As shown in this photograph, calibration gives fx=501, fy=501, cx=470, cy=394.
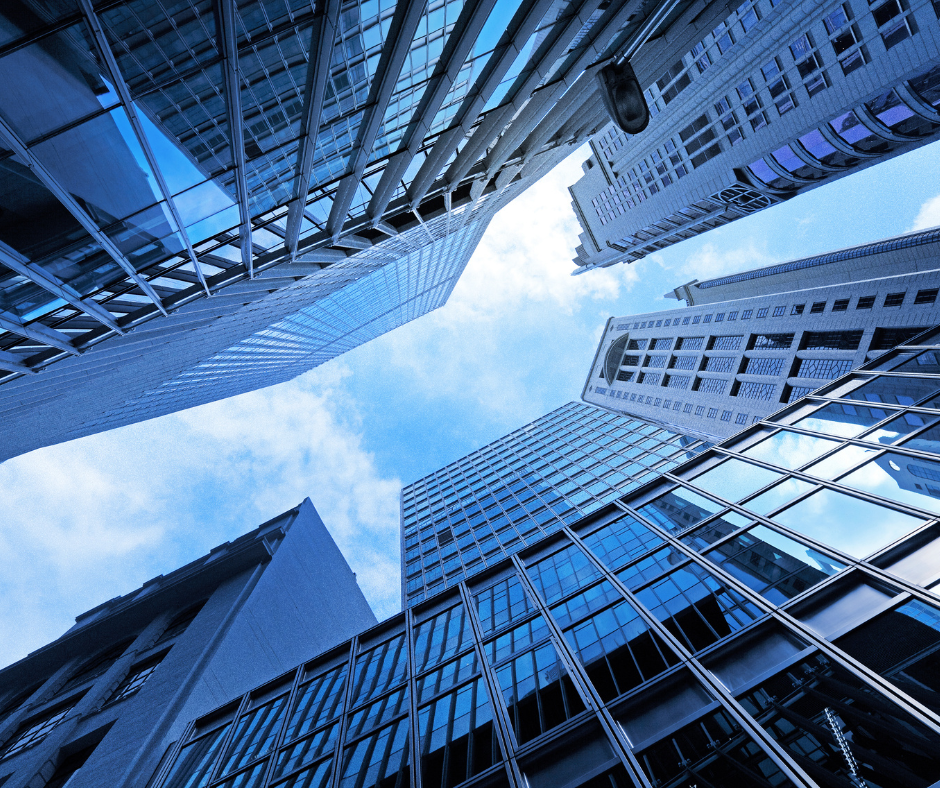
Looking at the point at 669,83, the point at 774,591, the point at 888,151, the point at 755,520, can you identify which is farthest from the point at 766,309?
the point at 774,591

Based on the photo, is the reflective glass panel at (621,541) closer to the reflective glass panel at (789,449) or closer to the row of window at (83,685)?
the reflective glass panel at (789,449)

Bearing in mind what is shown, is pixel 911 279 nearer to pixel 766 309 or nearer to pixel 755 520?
pixel 766 309

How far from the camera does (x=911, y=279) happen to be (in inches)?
1515

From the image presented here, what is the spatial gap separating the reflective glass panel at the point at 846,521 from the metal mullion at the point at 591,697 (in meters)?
6.91

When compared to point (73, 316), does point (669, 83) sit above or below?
above

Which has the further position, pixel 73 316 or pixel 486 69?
pixel 486 69

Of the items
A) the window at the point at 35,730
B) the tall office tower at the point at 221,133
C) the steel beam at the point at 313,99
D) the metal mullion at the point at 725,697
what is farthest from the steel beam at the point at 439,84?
the window at the point at 35,730

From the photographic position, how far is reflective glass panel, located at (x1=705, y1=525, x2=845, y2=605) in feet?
38.4

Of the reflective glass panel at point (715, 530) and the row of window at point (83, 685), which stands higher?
the row of window at point (83, 685)

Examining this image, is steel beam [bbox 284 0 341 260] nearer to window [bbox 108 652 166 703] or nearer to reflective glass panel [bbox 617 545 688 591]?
reflective glass panel [bbox 617 545 688 591]

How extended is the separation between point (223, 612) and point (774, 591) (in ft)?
99.4

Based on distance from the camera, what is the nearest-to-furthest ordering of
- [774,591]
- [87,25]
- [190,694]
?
1. [87,25]
2. [774,591]
3. [190,694]

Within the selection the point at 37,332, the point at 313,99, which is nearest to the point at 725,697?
the point at 313,99

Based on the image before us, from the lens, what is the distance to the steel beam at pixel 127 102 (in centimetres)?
627
